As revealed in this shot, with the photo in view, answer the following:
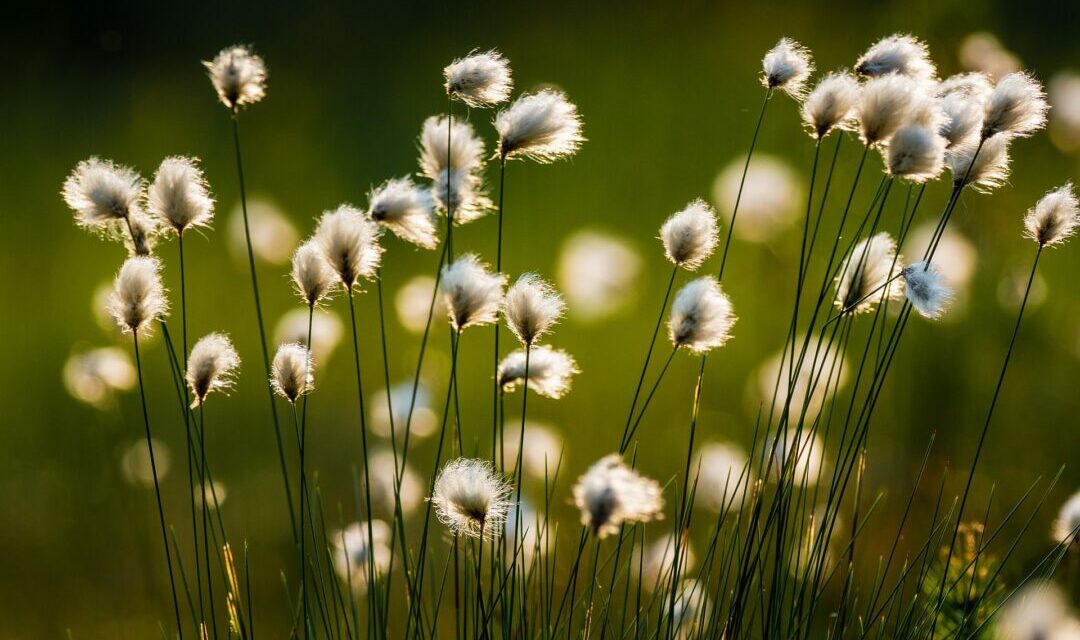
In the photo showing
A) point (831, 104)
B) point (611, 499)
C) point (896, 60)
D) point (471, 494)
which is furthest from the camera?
point (896, 60)

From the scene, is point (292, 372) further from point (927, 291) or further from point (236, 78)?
point (927, 291)

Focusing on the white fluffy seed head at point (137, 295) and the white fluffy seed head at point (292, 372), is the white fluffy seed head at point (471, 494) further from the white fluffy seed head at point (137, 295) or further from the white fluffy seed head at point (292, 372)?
the white fluffy seed head at point (137, 295)

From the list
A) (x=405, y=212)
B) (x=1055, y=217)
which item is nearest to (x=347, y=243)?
(x=405, y=212)

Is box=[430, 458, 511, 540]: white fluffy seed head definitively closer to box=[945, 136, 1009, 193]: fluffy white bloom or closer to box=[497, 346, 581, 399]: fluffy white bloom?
box=[497, 346, 581, 399]: fluffy white bloom

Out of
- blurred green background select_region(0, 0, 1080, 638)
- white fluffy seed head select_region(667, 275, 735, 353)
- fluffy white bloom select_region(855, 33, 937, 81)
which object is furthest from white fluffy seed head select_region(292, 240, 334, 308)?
blurred green background select_region(0, 0, 1080, 638)

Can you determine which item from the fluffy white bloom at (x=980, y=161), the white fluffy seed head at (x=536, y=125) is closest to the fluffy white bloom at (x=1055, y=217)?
the fluffy white bloom at (x=980, y=161)

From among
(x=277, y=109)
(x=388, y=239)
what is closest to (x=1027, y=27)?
(x=388, y=239)
